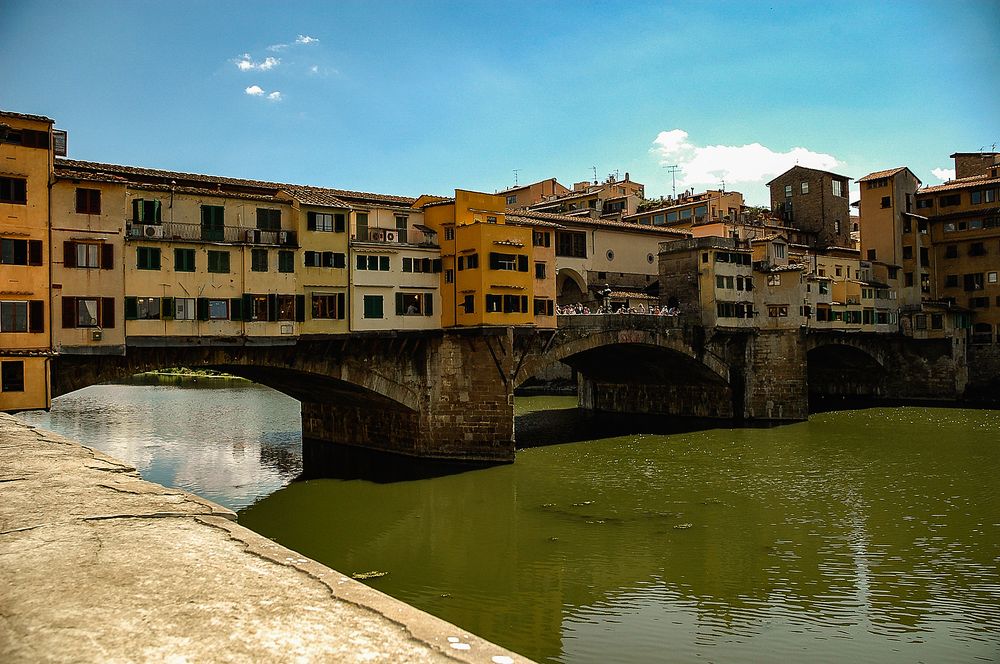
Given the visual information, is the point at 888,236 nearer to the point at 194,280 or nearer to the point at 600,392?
the point at 600,392

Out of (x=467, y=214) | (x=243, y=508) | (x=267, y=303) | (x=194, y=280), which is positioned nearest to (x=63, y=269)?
(x=194, y=280)

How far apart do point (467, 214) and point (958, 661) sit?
2821 centimetres

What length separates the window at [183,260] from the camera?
29.6 m

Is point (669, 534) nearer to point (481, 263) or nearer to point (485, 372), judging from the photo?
point (485, 372)

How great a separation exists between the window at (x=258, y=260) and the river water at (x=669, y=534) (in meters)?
9.77

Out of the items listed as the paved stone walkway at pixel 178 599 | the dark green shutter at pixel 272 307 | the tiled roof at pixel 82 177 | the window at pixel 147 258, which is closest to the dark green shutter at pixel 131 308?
the window at pixel 147 258

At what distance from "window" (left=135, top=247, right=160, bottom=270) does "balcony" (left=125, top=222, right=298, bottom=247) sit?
497mm

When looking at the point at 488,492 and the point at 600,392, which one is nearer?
the point at 488,492

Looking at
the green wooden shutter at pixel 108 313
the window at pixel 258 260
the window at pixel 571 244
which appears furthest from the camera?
the window at pixel 571 244

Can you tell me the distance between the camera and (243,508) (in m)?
29.0

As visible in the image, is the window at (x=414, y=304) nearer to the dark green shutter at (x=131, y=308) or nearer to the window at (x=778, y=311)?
the dark green shutter at (x=131, y=308)

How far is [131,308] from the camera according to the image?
93.7ft

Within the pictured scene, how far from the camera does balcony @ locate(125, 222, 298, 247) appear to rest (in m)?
28.8

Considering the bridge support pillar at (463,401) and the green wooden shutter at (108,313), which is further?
the bridge support pillar at (463,401)
